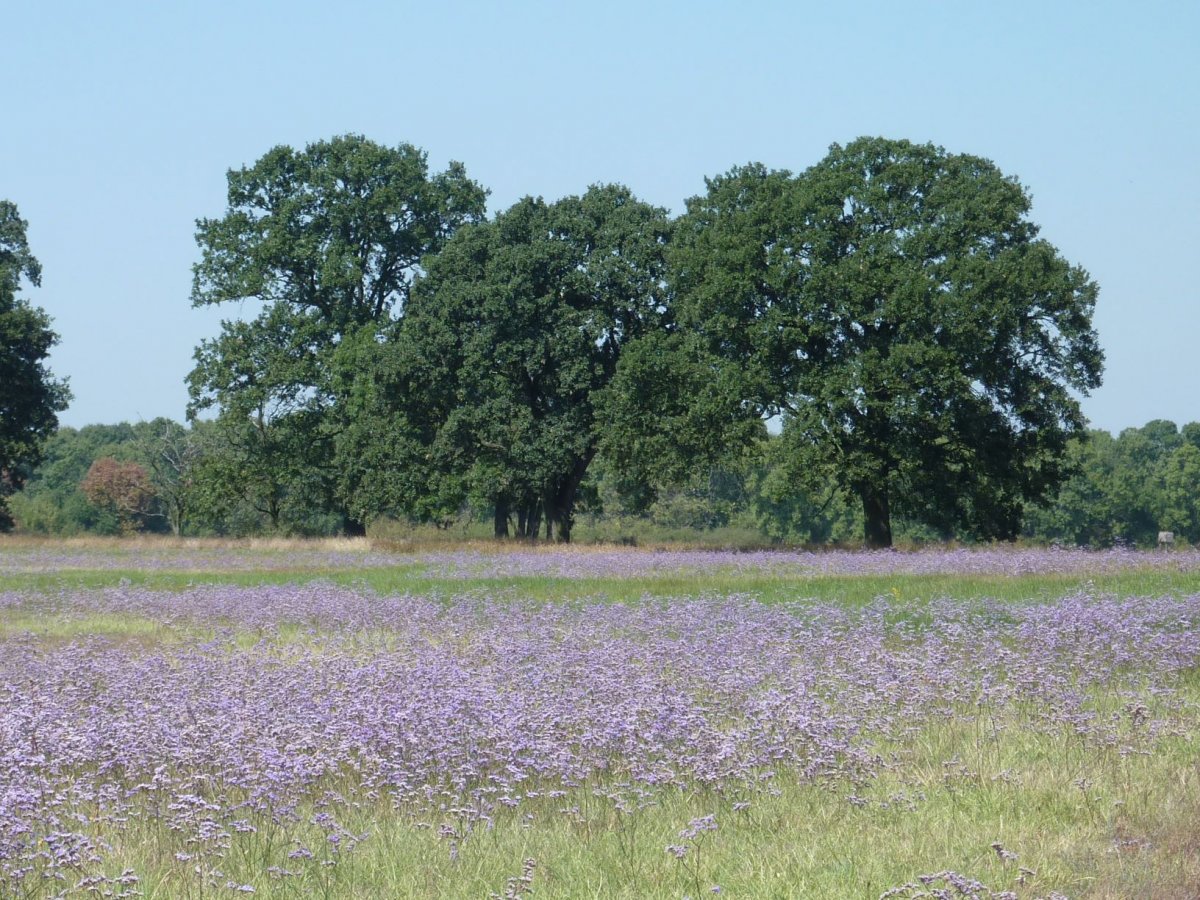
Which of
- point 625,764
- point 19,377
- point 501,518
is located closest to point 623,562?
point 501,518

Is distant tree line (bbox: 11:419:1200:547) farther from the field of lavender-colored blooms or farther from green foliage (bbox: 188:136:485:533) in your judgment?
the field of lavender-colored blooms

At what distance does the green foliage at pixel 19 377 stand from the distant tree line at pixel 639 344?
1.46 m

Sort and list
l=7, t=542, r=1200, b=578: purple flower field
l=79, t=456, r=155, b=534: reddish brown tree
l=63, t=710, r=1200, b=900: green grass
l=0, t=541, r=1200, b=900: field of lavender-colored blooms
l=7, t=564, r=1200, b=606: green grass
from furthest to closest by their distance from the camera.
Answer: l=79, t=456, r=155, b=534: reddish brown tree → l=7, t=542, r=1200, b=578: purple flower field → l=7, t=564, r=1200, b=606: green grass → l=0, t=541, r=1200, b=900: field of lavender-colored blooms → l=63, t=710, r=1200, b=900: green grass

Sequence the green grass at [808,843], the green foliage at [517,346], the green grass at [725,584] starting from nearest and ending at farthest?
the green grass at [808,843] < the green grass at [725,584] < the green foliage at [517,346]

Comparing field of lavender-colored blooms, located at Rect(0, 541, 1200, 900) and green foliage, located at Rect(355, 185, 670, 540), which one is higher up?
green foliage, located at Rect(355, 185, 670, 540)

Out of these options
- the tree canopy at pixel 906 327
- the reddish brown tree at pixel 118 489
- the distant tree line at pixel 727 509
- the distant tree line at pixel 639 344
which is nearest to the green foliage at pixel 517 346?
the distant tree line at pixel 639 344

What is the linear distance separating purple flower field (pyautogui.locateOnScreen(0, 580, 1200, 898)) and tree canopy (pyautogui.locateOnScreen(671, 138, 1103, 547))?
23361mm

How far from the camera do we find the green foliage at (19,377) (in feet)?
189

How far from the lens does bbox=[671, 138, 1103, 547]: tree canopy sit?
38.7m

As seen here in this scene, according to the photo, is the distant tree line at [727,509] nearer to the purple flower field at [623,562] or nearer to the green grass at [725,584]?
the purple flower field at [623,562]

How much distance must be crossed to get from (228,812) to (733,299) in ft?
115

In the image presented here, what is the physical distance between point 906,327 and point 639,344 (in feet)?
33.7

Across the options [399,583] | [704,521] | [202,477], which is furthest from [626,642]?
[704,521]

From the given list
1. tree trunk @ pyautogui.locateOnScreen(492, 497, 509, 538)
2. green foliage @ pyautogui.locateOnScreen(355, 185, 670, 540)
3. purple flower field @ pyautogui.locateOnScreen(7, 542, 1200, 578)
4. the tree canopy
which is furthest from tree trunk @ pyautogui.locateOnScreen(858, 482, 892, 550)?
tree trunk @ pyautogui.locateOnScreen(492, 497, 509, 538)
